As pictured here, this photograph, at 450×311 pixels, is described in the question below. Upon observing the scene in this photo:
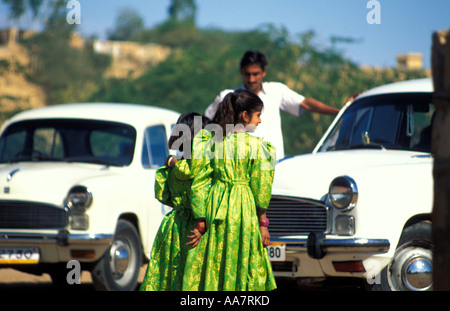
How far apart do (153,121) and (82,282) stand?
2033 millimetres

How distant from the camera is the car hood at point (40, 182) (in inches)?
293

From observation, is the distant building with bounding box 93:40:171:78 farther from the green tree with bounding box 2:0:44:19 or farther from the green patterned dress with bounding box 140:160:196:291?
the green patterned dress with bounding box 140:160:196:291

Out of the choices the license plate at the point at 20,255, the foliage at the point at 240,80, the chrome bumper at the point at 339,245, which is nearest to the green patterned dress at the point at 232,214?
the chrome bumper at the point at 339,245

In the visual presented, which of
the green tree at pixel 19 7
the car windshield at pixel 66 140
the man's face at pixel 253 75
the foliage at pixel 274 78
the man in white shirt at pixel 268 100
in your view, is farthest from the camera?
the green tree at pixel 19 7

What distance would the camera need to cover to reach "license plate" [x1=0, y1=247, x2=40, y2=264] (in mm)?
7383

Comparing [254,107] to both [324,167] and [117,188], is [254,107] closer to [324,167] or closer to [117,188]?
[324,167]

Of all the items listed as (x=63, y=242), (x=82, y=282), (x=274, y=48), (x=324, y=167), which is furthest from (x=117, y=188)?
(x=274, y=48)

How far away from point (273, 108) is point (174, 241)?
235 cm

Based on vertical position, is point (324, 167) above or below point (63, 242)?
above

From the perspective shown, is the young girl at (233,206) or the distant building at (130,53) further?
the distant building at (130,53)

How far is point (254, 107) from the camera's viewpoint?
15.9 feet

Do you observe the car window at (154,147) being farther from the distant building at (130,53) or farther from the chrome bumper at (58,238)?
the distant building at (130,53)

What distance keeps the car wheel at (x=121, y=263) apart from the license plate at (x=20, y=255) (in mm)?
578

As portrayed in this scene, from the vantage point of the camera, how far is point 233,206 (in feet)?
15.6
